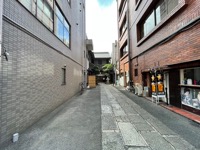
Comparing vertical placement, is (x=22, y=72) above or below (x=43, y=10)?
below

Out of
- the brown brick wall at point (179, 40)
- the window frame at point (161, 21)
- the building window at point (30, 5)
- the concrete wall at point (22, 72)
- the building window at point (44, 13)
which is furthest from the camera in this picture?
the building window at point (44, 13)

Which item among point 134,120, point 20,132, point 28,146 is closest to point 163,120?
point 134,120

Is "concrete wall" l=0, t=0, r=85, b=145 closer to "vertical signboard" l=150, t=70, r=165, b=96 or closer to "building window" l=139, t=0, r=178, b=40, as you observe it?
"vertical signboard" l=150, t=70, r=165, b=96

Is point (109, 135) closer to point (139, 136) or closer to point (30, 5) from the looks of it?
point (139, 136)

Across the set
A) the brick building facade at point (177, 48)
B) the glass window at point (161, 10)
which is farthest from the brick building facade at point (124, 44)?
the brick building facade at point (177, 48)

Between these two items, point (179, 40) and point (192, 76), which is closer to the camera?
point (192, 76)

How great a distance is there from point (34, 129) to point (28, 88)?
1253 millimetres

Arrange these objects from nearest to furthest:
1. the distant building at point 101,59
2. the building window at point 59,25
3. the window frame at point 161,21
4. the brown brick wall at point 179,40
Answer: the brown brick wall at point 179,40 → the window frame at point 161,21 → the building window at point 59,25 → the distant building at point 101,59

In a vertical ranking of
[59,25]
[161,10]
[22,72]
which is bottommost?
[22,72]

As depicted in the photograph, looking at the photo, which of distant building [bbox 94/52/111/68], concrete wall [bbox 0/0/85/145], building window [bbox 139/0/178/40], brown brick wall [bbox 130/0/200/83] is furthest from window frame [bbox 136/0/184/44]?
distant building [bbox 94/52/111/68]

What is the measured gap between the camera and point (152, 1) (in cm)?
770

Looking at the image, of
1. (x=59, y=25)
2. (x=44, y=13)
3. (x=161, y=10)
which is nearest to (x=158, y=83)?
(x=161, y=10)

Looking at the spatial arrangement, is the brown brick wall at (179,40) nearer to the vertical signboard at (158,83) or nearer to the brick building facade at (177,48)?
the brick building facade at (177,48)

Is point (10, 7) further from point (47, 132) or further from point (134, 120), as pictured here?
point (134, 120)
